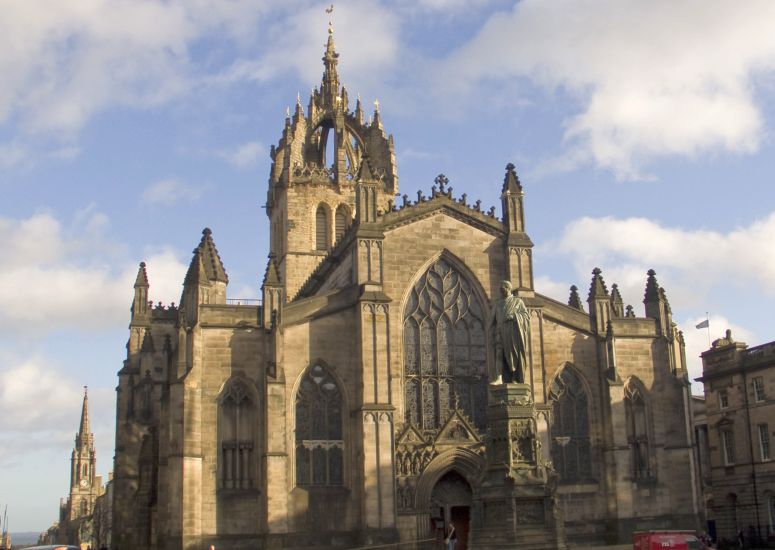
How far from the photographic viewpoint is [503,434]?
24.7m

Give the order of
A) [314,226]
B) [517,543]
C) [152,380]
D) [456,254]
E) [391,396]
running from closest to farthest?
[517,543] < [391,396] < [456,254] < [152,380] < [314,226]

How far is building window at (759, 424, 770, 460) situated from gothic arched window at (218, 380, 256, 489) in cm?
2779

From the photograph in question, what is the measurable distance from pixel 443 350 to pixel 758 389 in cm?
1994

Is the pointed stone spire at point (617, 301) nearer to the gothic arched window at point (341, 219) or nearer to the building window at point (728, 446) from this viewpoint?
the building window at point (728, 446)

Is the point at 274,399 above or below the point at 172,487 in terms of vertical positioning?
above

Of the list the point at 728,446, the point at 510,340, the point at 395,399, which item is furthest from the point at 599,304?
the point at 510,340

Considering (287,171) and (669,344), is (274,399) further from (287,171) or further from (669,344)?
(287,171)

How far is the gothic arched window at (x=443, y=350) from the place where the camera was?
137 feet

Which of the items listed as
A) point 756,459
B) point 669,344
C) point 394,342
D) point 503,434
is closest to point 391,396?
point 394,342

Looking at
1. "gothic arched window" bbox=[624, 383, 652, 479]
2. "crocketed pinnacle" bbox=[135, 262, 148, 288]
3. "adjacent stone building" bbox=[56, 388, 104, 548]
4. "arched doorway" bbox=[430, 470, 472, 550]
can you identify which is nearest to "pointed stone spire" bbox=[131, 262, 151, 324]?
"crocketed pinnacle" bbox=[135, 262, 148, 288]

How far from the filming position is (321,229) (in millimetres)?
63906

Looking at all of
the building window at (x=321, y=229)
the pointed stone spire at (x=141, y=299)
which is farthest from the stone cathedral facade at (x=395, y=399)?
the building window at (x=321, y=229)

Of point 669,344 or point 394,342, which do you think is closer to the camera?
point 394,342

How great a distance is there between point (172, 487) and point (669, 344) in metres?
22.2
